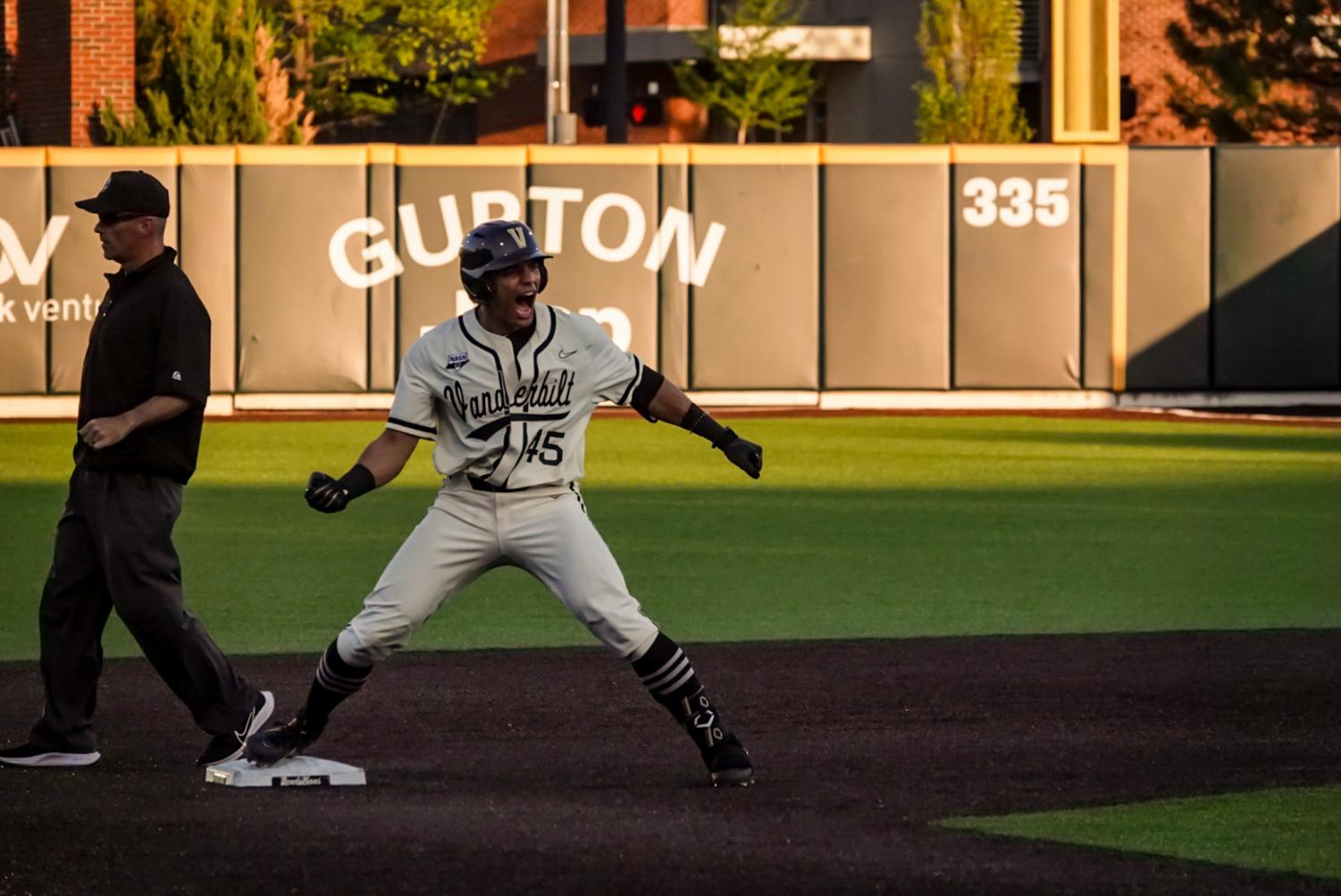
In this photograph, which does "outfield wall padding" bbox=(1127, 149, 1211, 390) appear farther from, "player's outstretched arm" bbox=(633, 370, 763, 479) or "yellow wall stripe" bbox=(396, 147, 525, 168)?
"player's outstretched arm" bbox=(633, 370, 763, 479)

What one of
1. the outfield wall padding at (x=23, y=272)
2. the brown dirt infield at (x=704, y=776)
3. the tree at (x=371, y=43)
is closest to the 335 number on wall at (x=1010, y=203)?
the outfield wall padding at (x=23, y=272)

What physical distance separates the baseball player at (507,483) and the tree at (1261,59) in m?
30.4

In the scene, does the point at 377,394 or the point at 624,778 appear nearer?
the point at 624,778

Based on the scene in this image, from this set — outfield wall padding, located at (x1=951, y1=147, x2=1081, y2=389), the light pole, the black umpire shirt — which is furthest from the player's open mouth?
the light pole

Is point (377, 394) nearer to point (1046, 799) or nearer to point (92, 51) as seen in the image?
point (92, 51)

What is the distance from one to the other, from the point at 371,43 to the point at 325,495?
3988 centimetres

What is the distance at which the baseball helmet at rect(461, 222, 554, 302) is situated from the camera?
23.5ft

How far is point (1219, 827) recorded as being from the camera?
677 centimetres

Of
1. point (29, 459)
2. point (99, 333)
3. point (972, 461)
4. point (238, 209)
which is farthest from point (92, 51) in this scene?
point (99, 333)

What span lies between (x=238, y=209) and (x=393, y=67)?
27017mm

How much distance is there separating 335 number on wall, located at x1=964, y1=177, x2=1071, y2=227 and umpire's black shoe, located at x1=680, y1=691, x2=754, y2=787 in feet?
63.7

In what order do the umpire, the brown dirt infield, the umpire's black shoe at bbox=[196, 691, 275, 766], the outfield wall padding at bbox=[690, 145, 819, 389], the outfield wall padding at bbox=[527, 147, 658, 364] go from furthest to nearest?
the outfield wall padding at bbox=[690, 145, 819, 389]
the outfield wall padding at bbox=[527, 147, 658, 364]
the umpire's black shoe at bbox=[196, 691, 275, 766]
the umpire
the brown dirt infield

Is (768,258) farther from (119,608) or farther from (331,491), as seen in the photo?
(331,491)

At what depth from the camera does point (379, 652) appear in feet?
24.0
